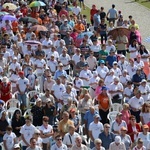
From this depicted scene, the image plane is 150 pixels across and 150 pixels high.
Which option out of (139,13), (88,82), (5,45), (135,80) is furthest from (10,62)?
(139,13)

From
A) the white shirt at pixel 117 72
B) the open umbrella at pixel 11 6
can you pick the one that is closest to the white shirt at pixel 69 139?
the white shirt at pixel 117 72

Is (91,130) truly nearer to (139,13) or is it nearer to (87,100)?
(87,100)

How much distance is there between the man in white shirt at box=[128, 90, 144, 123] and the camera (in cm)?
2066

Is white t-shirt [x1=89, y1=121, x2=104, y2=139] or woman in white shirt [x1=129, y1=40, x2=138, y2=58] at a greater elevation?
woman in white shirt [x1=129, y1=40, x2=138, y2=58]

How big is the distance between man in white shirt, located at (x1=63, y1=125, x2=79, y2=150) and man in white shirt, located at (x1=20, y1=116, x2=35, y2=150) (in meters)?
0.96

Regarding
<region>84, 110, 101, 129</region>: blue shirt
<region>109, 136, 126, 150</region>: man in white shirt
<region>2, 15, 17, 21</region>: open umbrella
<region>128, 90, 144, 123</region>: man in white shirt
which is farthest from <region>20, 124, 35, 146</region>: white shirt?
<region>2, 15, 17, 21</region>: open umbrella

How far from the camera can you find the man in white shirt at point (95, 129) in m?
18.7

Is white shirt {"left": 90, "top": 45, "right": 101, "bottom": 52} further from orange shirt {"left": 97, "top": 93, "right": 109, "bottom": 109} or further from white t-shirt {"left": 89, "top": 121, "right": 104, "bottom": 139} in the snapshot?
white t-shirt {"left": 89, "top": 121, "right": 104, "bottom": 139}

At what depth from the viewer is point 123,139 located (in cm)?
1825

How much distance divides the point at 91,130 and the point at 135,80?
427 cm

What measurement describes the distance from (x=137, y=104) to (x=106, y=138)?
284 cm

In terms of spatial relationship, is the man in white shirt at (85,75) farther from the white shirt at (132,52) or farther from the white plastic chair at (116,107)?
the white shirt at (132,52)

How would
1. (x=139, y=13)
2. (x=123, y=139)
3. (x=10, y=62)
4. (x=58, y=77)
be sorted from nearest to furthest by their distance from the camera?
(x=123, y=139)
(x=58, y=77)
(x=10, y=62)
(x=139, y=13)

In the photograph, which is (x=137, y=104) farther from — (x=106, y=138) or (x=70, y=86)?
(x=106, y=138)
